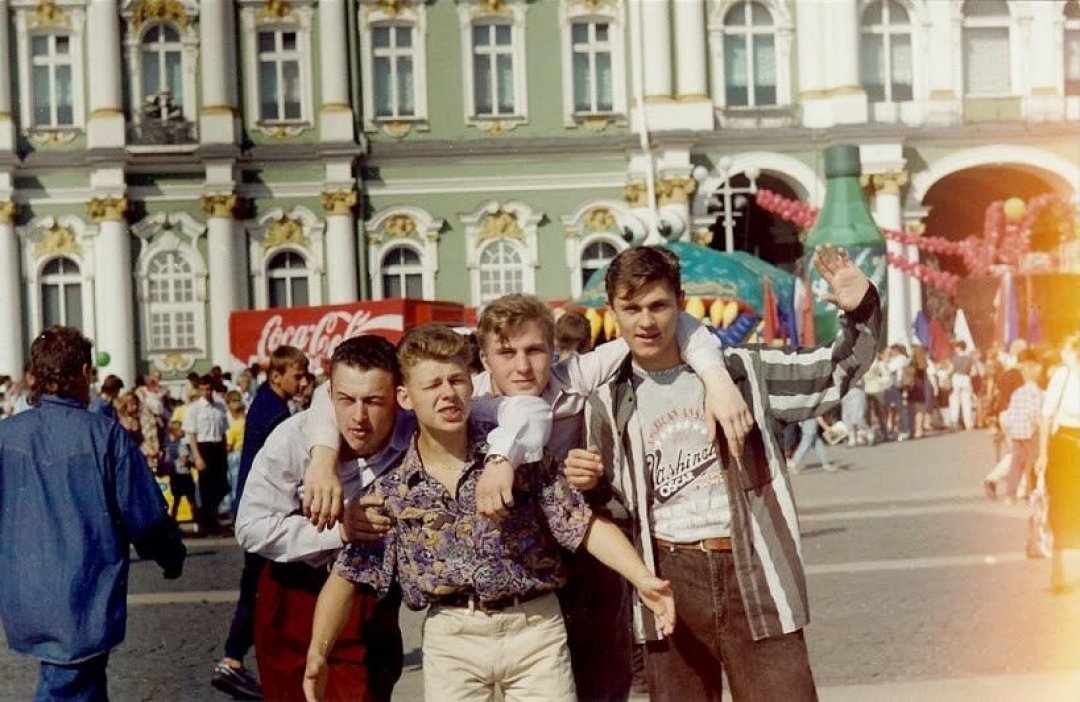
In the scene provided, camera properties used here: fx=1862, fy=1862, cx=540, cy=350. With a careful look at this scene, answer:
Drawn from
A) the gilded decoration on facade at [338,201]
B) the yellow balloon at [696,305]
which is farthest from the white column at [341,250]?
the yellow balloon at [696,305]

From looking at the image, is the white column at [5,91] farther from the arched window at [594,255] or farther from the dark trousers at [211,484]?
the dark trousers at [211,484]

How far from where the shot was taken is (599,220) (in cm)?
3044

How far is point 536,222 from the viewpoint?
3066cm

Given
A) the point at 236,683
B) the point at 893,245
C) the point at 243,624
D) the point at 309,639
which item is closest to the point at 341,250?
the point at 893,245

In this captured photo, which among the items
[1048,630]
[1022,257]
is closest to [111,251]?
[1022,257]

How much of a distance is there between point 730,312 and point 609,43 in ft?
40.2

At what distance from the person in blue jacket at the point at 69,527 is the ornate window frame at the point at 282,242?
79.5 feet

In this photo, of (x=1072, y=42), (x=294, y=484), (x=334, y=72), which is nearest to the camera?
(x=294, y=484)

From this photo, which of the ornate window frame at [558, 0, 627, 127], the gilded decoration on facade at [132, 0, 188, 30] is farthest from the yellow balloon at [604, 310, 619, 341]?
the gilded decoration on facade at [132, 0, 188, 30]

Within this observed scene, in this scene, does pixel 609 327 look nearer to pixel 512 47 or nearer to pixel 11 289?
pixel 512 47

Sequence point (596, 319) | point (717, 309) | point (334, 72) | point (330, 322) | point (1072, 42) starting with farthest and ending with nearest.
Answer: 1. point (1072, 42)
2. point (334, 72)
3. point (330, 322)
4. point (717, 309)
5. point (596, 319)

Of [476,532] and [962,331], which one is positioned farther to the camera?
[962,331]

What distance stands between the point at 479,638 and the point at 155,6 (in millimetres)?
24843

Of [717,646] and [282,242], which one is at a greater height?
[282,242]
